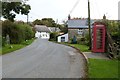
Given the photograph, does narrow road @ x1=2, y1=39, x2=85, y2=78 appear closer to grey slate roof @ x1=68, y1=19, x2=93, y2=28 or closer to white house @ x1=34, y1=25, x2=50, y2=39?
grey slate roof @ x1=68, y1=19, x2=93, y2=28

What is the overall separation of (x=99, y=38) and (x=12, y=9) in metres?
13.2

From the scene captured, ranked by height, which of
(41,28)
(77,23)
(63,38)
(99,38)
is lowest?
(99,38)

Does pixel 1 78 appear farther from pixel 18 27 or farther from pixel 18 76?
pixel 18 27

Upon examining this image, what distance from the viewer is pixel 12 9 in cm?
3862

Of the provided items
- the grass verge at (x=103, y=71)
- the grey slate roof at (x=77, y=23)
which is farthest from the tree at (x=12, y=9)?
the grey slate roof at (x=77, y=23)

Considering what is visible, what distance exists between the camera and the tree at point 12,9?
3731 centimetres

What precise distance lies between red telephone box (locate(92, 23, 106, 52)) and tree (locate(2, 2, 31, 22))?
11749 millimetres

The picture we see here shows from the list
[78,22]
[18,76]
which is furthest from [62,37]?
[18,76]

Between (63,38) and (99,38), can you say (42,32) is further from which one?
(99,38)

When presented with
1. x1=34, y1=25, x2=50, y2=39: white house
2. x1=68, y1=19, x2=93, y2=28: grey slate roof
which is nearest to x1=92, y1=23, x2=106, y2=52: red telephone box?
x1=68, y1=19, x2=93, y2=28: grey slate roof

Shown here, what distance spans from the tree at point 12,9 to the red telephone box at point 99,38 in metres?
11.7

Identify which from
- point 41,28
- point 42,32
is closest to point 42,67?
point 41,28

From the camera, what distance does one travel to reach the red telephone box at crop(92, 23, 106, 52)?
31.5 m

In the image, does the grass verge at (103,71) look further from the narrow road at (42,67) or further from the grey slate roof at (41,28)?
the grey slate roof at (41,28)
